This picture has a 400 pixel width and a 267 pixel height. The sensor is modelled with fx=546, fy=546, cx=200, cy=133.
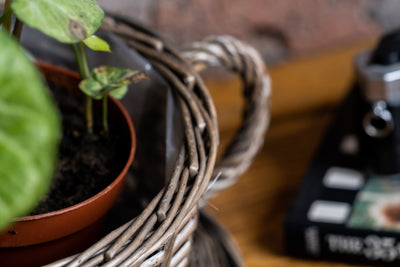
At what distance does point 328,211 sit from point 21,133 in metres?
A: 0.57

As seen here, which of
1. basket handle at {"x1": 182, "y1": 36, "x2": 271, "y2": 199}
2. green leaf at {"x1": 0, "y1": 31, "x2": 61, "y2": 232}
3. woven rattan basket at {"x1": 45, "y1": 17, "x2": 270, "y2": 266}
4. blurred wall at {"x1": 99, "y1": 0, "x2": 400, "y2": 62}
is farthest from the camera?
blurred wall at {"x1": 99, "y1": 0, "x2": 400, "y2": 62}

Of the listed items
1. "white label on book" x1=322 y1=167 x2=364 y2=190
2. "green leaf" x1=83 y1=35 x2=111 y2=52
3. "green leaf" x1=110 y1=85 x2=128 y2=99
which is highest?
"green leaf" x1=83 y1=35 x2=111 y2=52

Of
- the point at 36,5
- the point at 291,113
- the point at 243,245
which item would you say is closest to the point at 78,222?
the point at 36,5

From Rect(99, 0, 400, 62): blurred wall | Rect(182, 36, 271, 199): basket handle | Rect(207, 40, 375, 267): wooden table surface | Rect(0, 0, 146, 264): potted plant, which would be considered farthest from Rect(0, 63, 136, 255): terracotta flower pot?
Rect(99, 0, 400, 62): blurred wall

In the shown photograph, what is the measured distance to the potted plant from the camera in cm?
22

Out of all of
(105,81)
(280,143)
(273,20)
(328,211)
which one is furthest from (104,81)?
(273,20)

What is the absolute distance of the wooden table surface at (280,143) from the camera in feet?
2.50

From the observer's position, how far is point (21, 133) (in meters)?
0.22

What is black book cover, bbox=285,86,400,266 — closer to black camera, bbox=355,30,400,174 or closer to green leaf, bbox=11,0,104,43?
black camera, bbox=355,30,400,174

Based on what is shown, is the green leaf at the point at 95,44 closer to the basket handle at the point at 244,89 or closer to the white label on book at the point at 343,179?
the basket handle at the point at 244,89

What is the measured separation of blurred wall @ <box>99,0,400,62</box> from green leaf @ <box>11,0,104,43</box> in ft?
1.91

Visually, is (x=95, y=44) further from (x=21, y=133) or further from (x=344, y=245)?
(x=344, y=245)

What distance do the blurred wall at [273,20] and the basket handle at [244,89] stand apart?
356 mm

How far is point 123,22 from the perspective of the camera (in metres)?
0.59
